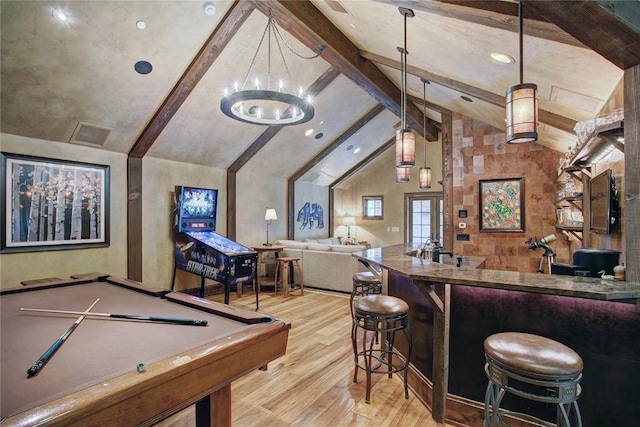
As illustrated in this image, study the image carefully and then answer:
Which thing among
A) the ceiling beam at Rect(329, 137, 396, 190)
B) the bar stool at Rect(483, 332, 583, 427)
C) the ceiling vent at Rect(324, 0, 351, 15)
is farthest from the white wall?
the ceiling beam at Rect(329, 137, 396, 190)

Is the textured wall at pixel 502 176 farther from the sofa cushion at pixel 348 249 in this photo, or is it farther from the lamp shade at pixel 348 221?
the lamp shade at pixel 348 221

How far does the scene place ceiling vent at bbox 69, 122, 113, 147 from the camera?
4180 mm

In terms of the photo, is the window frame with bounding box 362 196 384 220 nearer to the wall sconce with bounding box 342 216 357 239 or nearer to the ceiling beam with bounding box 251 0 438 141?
the wall sconce with bounding box 342 216 357 239

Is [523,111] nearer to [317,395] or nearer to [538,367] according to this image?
[538,367]

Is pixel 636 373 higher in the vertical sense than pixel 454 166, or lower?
lower

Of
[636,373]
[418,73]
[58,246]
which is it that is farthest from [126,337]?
[418,73]

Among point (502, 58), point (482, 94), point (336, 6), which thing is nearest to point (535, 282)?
point (502, 58)

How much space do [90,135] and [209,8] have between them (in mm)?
2396

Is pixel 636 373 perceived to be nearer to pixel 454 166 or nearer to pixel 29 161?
pixel 454 166

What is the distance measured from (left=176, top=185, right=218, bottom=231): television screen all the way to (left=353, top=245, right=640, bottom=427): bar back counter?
377 centimetres

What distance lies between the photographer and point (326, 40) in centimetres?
387

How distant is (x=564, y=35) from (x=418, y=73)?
2.25 metres

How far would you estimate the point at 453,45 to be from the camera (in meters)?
2.87

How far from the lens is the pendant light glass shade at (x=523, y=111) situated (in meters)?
1.98
